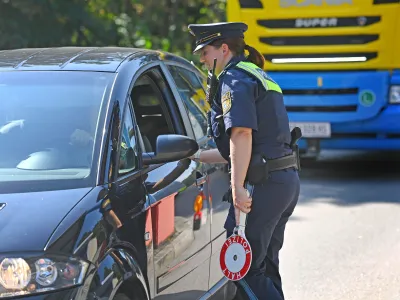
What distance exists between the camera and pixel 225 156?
4.81 metres

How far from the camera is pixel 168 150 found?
4.39 meters

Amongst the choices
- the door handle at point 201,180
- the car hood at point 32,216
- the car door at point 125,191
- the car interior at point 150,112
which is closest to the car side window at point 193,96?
the car interior at point 150,112

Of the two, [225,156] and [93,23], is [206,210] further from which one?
[93,23]

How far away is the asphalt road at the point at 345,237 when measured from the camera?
6602mm

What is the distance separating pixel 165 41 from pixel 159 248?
1329 cm

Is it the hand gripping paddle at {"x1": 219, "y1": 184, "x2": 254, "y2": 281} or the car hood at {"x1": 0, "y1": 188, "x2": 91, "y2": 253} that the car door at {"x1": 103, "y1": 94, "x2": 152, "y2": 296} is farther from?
the hand gripping paddle at {"x1": 219, "y1": 184, "x2": 254, "y2": 281}

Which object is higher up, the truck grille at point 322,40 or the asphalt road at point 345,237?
the truck grille at point 322,40

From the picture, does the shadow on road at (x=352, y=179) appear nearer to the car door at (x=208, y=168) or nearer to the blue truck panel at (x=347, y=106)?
the blue truck panel at (x=347, y=106)

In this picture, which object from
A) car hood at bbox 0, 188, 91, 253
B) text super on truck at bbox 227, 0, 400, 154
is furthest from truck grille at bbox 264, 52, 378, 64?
car hood at bbox 0, 188, 91, 253

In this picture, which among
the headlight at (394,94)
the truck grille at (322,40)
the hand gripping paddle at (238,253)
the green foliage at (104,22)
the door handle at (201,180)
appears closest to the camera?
the hand gripping paddle at (238,253)

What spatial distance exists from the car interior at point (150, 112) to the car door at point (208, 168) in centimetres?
17

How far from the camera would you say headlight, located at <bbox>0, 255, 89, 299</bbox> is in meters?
3.41

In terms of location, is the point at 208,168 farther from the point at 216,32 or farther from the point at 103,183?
the point at 103,183

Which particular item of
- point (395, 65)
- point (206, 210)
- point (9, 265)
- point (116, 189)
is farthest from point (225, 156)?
point (395, 65)
